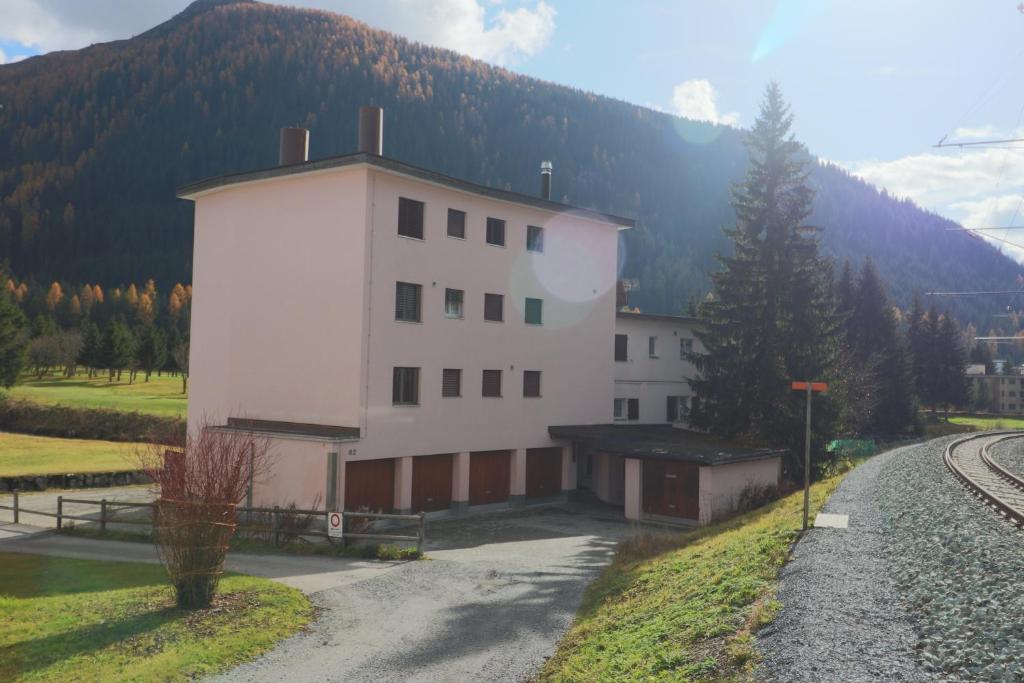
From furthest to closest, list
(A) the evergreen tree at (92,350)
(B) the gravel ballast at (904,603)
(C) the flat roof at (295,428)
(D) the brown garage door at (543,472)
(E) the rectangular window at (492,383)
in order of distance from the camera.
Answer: (A) the evergreen tree at (92,350) → (D) the brown garage door at (543,472) → (E) the rectangular window at (492,383) → (C) the flat roof at (295,428) → (B) the gravel ballast at (904,603)

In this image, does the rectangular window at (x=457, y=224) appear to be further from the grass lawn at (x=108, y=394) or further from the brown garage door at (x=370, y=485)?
the grass lawn at (x=108, y=394)

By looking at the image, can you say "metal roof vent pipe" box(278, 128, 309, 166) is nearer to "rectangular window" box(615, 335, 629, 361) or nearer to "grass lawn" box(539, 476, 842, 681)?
"rectangular window" box(615, 335, 629, 361)

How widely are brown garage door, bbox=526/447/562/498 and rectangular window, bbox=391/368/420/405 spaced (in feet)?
24.2

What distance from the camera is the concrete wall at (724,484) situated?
103 feet

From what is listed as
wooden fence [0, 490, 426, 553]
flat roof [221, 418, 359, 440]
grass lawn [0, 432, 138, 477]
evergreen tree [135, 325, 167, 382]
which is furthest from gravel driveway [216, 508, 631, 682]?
evergreen tree [135, 325, 167, 382]

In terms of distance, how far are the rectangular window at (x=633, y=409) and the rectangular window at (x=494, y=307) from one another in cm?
1351

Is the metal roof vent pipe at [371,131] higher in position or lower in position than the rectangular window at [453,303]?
higher

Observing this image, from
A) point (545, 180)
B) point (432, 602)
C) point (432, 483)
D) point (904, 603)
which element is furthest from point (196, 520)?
point (545, 180)

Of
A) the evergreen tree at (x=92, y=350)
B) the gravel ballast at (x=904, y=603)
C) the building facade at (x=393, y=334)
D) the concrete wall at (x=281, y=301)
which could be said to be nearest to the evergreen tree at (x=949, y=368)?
the building facade at (x=393, y=334)

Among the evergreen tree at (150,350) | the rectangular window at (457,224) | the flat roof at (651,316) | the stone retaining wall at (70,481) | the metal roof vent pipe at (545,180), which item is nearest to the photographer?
the rectangular window at (457,224)

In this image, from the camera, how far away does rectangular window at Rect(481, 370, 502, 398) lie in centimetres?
3500

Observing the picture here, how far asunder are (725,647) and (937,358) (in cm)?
9334

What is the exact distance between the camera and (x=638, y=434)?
39781 millimetres

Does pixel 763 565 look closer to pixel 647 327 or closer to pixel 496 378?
pixel 496 378
